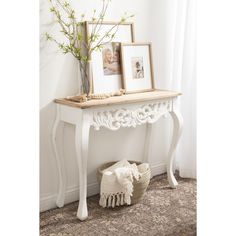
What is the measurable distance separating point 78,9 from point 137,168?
3.78 feet

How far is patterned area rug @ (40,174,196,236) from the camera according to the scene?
214cm

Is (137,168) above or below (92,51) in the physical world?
below

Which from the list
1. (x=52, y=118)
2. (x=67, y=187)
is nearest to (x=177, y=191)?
(x=67, y=187)

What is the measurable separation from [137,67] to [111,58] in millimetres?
236

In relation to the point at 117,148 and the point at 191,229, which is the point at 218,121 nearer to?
the point at 191,229

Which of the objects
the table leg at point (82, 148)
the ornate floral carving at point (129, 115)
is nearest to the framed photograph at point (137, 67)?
the ornate floral carving at point (129, 115)

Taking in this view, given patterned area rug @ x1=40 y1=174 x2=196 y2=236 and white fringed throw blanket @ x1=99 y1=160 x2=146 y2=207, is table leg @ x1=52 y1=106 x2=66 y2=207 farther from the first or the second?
white fringed throw blanket @ x1=99 y1=160 x2=146 y2=207

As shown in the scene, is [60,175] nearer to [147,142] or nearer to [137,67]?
[147,142]

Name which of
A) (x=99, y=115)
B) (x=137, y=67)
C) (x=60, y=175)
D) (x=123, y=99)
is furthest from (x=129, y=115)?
(x=60, y=175)

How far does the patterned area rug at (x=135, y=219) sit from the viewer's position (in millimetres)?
2143

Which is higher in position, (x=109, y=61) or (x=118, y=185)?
(x=109, y=61)

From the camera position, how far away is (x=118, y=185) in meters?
2.37

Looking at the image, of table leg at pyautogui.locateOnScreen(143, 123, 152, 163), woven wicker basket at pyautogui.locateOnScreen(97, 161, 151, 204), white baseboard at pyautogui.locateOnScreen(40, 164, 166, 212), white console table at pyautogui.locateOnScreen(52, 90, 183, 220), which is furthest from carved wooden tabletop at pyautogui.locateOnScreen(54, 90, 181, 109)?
white baseboard at pyautogui.locateOnScreen(40, 164, 166, 212)
